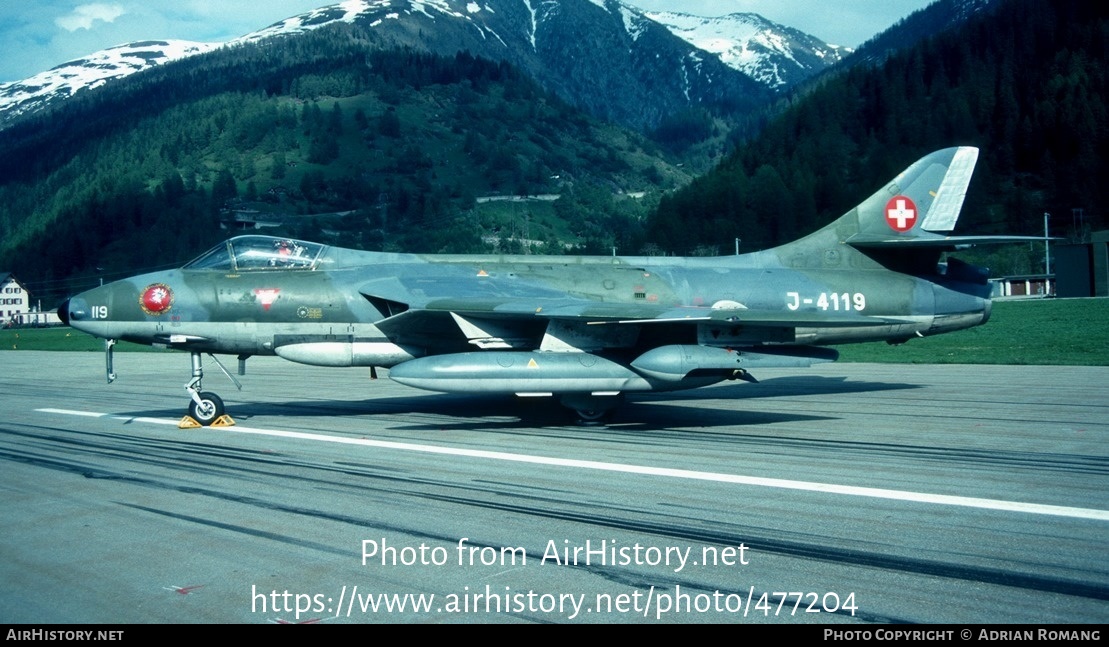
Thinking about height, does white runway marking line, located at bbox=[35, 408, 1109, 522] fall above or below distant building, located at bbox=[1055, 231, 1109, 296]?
below

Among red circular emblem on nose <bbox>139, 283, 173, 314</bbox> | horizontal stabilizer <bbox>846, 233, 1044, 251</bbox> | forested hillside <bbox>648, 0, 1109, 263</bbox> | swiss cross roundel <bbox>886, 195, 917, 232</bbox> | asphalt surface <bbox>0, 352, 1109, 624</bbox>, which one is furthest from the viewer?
forested hillside <bbox>648, 0, 1109, 263</bbox>

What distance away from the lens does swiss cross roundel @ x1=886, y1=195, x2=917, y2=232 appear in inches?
658

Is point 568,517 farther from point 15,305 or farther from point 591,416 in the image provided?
point 15,305

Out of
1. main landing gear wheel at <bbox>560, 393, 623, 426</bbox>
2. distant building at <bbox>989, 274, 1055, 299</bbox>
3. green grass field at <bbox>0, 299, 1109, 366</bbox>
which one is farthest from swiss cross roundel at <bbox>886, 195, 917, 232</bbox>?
distant building at <bbox>989, 274, 1055, 299</bbox>

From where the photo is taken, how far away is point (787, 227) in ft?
204

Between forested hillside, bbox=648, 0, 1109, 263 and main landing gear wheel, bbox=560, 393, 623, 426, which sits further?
forested hillside, bbox=648, 0, 1109, 263

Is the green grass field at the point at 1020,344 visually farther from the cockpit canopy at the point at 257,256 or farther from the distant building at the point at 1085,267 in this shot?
the cockpit canopy at the point at 257,256

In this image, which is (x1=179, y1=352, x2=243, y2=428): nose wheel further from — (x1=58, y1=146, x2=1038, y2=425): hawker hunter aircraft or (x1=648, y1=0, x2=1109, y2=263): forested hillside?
(x1=648, y1=0, x2=1109, y2=263): forested hillside

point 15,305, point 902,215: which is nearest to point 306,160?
point 15,305

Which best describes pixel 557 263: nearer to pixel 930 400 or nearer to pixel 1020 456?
pixel 930 400

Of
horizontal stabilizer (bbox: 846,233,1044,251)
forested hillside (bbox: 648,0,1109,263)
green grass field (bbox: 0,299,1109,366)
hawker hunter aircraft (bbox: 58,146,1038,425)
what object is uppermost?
forested hillside (bbox: 648,0,1109,263)

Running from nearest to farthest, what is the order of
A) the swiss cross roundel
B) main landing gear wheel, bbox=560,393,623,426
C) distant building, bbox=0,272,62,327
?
main landing gear wheel, bbox=560,393,623,426, the swiss cross roundel, distant building, bbox=0,272,62,327

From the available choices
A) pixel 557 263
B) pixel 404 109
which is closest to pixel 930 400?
pixel 557 263

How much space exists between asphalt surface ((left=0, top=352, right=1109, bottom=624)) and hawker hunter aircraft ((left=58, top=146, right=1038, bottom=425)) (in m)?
1.06
